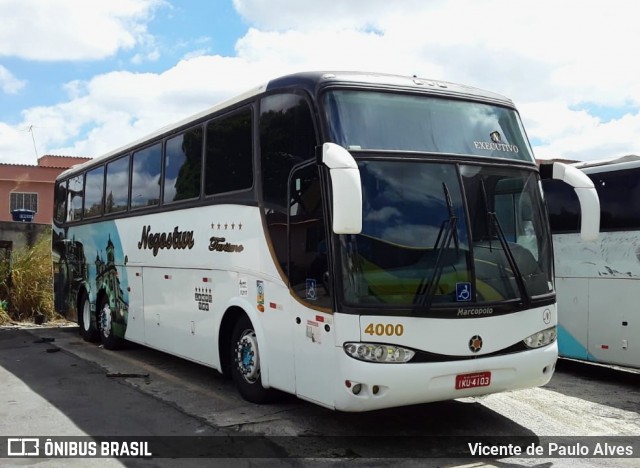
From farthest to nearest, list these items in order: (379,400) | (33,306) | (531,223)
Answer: (33,306) → (531,223) → (379,400)

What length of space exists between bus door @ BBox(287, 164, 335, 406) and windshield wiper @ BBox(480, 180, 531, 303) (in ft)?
4.89

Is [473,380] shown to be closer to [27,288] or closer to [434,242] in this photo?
[434,242]

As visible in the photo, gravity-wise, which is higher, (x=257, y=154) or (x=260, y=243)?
(x=257, y=154)

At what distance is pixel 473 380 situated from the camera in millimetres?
5992

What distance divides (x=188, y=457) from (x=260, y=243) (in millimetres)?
2294

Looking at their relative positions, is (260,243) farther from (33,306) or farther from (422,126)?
(33,306)

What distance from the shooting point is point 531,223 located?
665 centimetres

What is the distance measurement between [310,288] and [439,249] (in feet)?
3.95

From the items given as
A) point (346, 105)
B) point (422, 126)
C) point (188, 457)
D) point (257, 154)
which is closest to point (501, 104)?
point (422, 126)

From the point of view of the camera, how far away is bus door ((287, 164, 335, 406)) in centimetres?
597

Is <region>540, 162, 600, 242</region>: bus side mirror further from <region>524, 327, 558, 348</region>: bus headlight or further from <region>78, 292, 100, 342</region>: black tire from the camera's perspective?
<region>78, 292, 100, 342</region>: black tire

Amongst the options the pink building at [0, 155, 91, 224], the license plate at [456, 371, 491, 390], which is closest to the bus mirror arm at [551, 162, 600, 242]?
the license plate at [456, 371, 491, 390]

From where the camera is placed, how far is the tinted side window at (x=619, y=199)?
9.20 metres

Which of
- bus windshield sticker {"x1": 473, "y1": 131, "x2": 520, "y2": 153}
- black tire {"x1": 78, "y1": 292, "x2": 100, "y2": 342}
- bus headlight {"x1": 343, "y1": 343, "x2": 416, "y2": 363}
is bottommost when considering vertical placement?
black tire {"x1": 78, "y1": 292, "x2": 100, "y2": 342}
